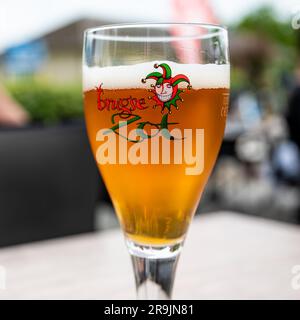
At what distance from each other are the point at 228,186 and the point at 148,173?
5651mm

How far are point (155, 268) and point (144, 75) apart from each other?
185mm

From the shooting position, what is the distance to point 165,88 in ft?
1.66

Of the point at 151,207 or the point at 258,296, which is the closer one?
the point at 151,207

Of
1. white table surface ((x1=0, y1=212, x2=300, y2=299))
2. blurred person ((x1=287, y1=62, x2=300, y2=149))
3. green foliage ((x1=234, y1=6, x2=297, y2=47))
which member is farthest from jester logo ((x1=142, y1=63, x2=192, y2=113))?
green foliage ((x1=234, y1=6, x2=297, y2=47))

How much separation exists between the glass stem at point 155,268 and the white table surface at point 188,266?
6.1 inches

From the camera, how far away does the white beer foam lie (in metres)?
0.51

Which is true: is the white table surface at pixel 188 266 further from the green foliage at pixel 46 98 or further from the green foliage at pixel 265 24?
the green foliage at pixel 265 24

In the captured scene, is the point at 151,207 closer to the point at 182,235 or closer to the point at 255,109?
the point at 182,235

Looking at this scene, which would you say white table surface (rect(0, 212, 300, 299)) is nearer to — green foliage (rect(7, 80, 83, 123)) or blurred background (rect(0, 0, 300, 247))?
blurred background (rect(0, 0, 300, 247))

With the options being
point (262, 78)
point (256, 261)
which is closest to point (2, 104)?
point (256, 261)

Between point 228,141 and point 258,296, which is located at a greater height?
point 258,296

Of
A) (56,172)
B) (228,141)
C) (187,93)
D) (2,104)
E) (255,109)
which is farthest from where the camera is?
(255,109)

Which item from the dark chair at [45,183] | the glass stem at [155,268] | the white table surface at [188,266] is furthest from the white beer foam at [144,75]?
the dark chair at [45,183]

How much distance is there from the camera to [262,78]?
1384 centimetres
